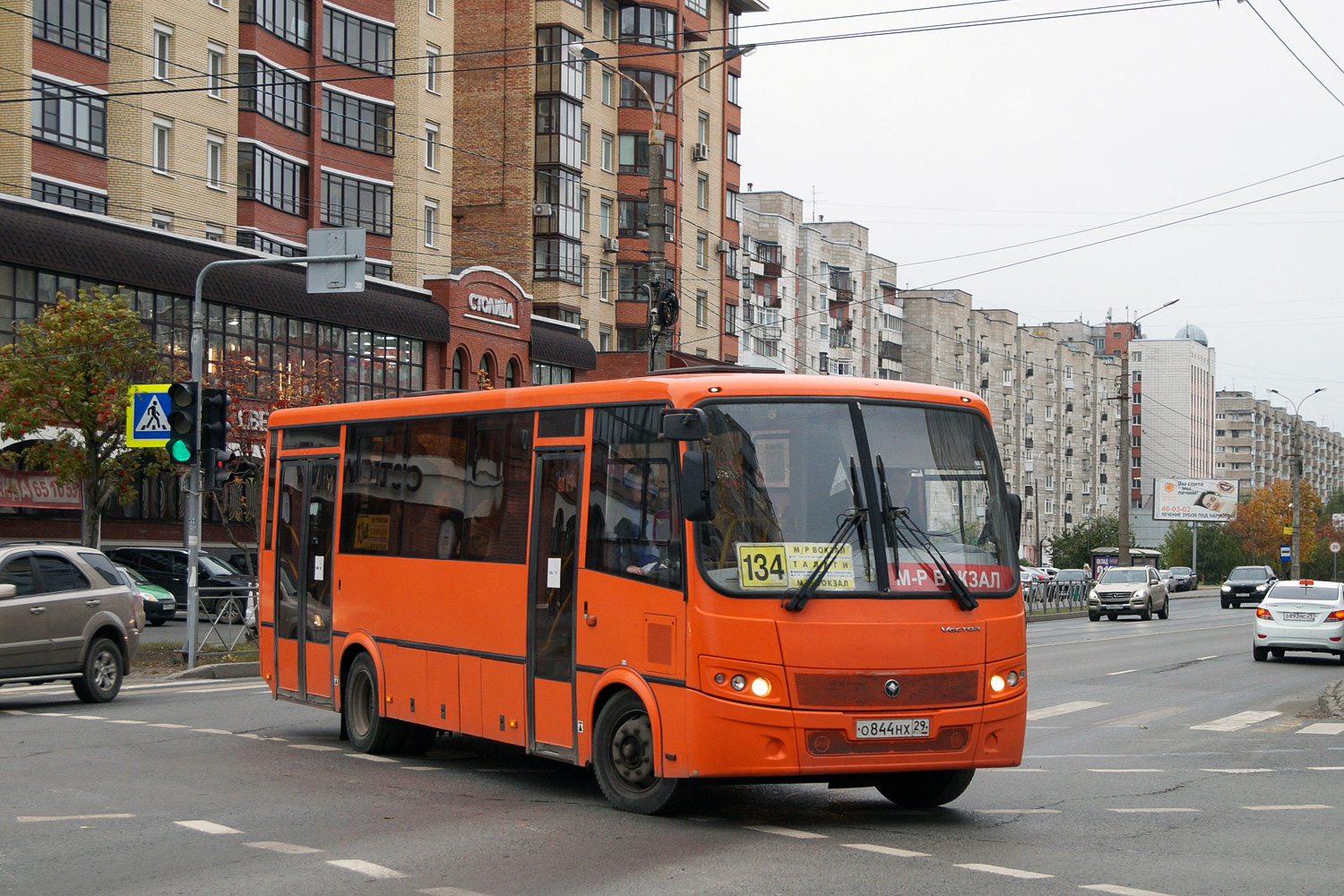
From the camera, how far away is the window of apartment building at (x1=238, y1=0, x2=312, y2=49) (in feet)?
165

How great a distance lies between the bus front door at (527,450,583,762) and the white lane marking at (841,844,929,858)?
239 cm

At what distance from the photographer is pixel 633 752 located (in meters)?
10.2

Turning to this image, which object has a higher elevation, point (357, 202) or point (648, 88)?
point (648, 88)

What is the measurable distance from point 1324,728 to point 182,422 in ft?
48.1

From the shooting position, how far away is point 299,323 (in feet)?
160

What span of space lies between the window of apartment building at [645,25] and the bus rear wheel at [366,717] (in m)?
57.8

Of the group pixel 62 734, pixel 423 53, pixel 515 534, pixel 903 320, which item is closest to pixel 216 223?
pixel 423 53

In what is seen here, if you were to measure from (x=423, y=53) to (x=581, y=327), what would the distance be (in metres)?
13.3

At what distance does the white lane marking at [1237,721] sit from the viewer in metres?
17.5

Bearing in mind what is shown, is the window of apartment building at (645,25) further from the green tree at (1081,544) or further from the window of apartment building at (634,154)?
the green tree at (1081,544)

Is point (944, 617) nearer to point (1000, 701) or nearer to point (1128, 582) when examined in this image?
point (1000, 701)

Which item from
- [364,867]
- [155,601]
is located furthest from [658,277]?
[155,601]

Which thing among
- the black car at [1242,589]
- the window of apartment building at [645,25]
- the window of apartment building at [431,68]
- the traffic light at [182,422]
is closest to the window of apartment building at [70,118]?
the window of apartment building at [431,68]

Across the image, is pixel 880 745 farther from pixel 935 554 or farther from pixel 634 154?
pixel 634 154
